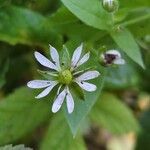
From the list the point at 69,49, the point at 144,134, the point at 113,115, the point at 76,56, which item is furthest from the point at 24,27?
the point at 144,134

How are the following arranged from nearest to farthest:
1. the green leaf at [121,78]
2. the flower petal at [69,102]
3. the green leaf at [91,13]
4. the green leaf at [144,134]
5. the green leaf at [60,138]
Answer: the flower petal at [69,102], the green leaf at [91,13], the green leaf at [60,138], the green leaf at [121,78], the green leaf at [144,134]

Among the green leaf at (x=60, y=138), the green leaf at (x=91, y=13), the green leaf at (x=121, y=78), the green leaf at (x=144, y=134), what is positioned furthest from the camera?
the green leaf at (x=144, y=134)

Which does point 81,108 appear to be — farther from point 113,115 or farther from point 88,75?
point 113,115

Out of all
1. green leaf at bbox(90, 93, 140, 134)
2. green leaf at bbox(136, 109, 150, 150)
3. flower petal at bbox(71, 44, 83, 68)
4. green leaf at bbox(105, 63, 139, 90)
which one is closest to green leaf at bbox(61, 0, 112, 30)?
flower petal at bbox(71, 44, 83, 68)

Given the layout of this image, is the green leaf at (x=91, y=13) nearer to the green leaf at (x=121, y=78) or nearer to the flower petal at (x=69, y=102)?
the flower petal at (x=69, y=102)

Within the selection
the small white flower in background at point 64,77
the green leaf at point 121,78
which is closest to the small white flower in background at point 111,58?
the small white flower in background at point 64,77

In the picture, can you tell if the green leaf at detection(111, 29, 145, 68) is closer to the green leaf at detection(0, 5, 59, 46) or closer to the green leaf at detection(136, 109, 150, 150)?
the green leaf at detection(0, 5, 59, 46)

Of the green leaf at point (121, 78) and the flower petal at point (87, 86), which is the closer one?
the flower petal at point (87, 86)
